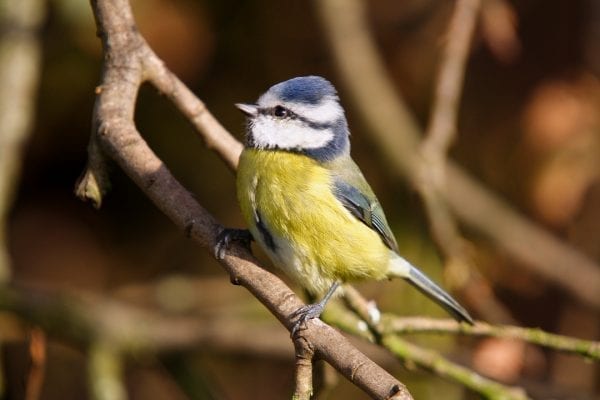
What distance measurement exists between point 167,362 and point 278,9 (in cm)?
188

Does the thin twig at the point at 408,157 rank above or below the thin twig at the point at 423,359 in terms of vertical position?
above

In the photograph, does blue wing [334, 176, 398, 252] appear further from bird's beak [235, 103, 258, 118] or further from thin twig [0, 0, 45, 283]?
thin twig [0, 0, 45, 283]

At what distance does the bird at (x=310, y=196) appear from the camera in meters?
2.41

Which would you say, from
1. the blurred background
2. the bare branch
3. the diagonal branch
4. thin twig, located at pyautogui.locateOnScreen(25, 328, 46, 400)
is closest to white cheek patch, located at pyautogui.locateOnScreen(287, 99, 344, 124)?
the diagonal branch

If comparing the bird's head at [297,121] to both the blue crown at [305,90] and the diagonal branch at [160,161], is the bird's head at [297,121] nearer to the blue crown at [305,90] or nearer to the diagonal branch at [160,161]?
the blue crown at [305,90]

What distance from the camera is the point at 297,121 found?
103 inches

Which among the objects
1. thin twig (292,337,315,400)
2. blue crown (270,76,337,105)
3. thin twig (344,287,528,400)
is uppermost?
blue crown (270,76,337,105)

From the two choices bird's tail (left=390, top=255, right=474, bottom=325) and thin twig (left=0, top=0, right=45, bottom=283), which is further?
thin twig (left=0, top=0, right=45, bottom=283)

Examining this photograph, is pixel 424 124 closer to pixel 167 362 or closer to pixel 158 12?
pixel 158 12

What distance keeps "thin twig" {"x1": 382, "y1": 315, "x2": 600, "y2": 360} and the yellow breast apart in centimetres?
→ 22

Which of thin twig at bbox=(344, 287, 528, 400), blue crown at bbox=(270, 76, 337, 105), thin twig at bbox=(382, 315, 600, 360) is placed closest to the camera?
thin twig at bbox=(382, 315, 600, 360)

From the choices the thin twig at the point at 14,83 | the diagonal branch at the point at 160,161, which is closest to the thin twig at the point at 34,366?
the diagonal branch at the point at 160,161

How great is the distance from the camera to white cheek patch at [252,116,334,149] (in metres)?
2.58

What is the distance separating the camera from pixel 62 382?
3.88m
